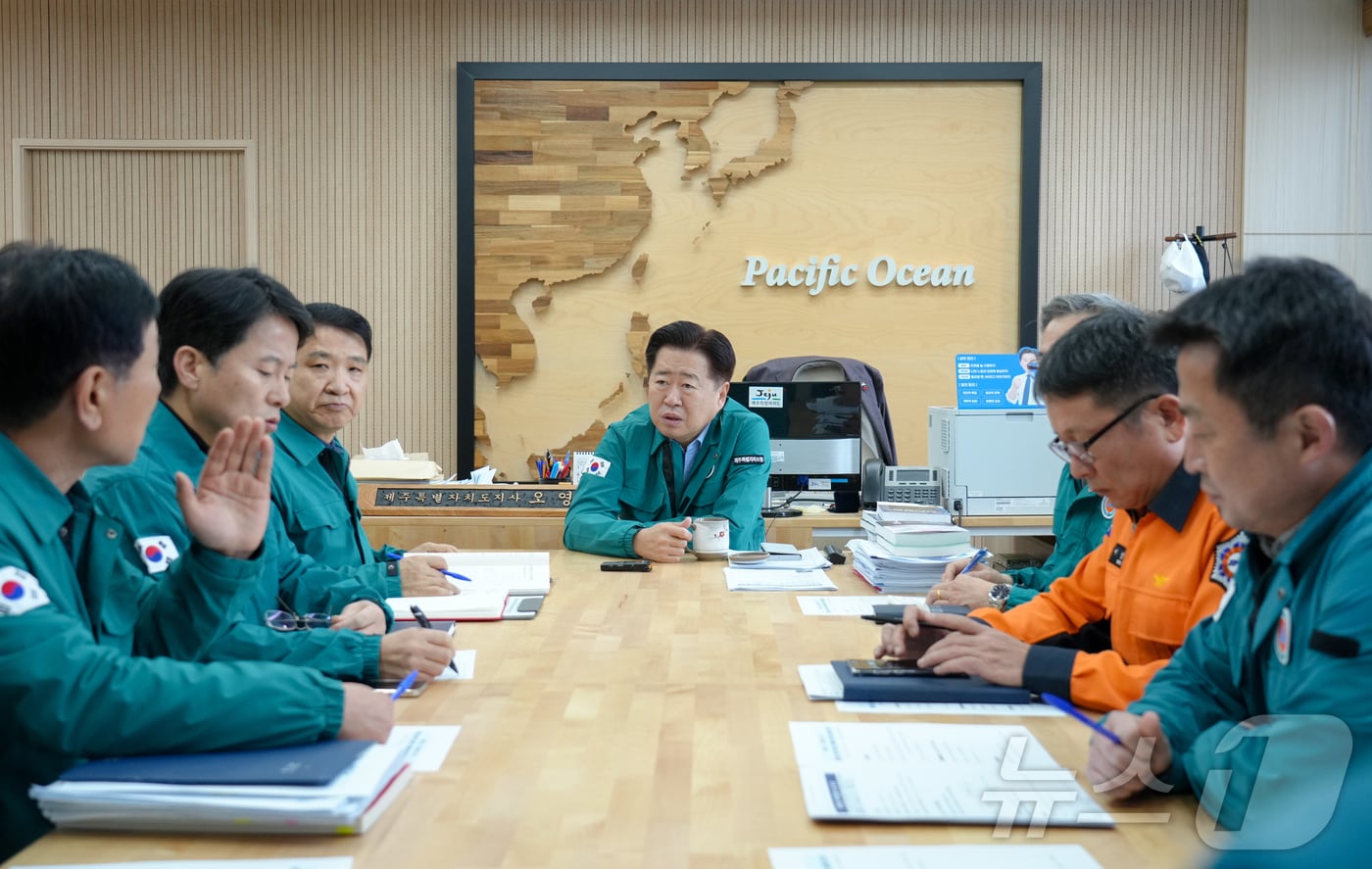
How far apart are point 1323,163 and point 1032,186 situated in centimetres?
159

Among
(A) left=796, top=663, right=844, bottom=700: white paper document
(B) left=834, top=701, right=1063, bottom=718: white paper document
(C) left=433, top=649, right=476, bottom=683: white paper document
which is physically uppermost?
(B) left=834, top=701, right=1063, bottom=718: white paper document

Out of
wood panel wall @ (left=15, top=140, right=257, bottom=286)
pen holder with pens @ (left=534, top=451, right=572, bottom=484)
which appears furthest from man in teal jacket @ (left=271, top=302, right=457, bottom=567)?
wood panel wall @ (left=15, top=140, right=257, bottom=286)

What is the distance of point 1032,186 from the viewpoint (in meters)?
6.12

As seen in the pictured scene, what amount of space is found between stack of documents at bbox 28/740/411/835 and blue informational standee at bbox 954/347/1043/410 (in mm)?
3355

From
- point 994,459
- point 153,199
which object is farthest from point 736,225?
point 153,199

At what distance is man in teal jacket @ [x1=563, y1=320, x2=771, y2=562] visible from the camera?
3527 millimetres

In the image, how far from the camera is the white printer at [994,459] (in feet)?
13.5

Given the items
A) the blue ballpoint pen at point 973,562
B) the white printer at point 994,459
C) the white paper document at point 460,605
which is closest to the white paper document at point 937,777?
the white paper document at point 460,605

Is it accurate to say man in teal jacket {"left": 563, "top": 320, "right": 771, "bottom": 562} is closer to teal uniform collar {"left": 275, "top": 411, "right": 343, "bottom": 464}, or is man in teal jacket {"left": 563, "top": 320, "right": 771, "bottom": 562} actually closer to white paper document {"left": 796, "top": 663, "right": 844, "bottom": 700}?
teal uniform collar {"left": 275, "top": 411, "right": 343, "bottom": 464}

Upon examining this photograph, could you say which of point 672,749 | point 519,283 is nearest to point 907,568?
point 672,749

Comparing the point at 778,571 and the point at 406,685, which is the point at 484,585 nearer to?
the point at 778,571

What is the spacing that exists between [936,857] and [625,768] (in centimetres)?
43

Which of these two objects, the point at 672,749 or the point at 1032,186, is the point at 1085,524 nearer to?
the point at 672,749

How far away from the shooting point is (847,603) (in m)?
2.56
